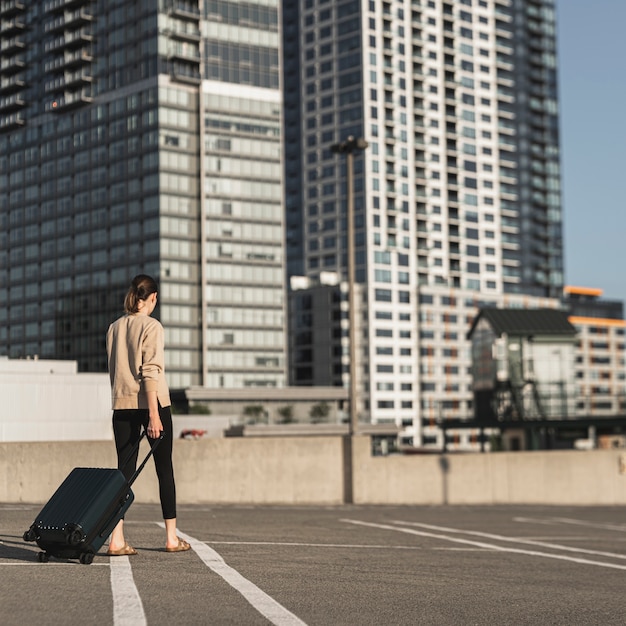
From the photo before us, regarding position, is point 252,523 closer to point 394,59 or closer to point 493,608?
point 493,608

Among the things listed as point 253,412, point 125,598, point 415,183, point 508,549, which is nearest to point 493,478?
point 508,549

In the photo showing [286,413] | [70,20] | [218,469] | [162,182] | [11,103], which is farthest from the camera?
[11,103]

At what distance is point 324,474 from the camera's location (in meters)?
24.7

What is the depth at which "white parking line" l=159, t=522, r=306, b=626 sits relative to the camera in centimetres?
591

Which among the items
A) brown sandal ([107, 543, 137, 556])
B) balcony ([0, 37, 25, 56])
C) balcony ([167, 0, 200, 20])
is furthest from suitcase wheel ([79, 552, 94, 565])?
balcony ([0, 37, 25, 56])

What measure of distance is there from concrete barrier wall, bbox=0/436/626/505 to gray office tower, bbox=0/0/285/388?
9447cm

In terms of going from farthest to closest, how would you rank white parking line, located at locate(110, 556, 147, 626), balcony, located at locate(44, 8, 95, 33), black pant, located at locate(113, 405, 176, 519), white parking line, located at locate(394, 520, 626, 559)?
balcony, located at locate(44, 8, 95, 33), white parking line, located at locate(394, 520, 626, 559), black pant, located at locate(113, 405, 176, 519), white parking line, located at locate(110, 556, 147, 626)

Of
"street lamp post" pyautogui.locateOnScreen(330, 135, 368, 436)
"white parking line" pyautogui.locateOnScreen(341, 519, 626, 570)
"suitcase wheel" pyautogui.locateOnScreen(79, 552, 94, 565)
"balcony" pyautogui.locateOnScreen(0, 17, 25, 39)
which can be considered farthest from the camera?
"balcony" pyautogui.locateOnScreen(0, 17, 25, 39)

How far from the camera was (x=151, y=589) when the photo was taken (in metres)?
6.60

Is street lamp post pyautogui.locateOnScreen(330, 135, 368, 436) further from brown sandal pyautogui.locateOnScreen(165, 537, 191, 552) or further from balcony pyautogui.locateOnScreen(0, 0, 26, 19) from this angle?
balcony pyautogui.locateOnScreen(0, 0, 26, 19)

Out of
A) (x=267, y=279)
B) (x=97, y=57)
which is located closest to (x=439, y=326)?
(x=267, y=279)

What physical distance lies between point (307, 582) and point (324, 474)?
17.4 m

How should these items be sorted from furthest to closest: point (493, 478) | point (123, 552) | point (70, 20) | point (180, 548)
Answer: point (70, 20), point (493, 478), point (180, 548), point (123, 552)

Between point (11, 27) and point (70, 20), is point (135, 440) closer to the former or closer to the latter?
point (70, 20)
